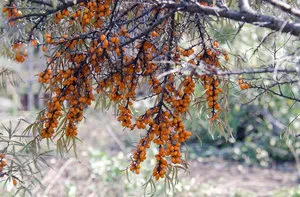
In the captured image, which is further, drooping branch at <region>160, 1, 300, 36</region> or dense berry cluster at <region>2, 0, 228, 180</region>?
dense berry cluster at <region>2, 0, 228, 180</region>

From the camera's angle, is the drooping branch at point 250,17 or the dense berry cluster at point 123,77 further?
the dense berry cluster at point 123,77

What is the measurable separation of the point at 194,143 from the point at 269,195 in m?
2.38

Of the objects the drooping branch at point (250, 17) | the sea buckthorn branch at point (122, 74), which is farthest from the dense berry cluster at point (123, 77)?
the drooping branch at point (250, 17)

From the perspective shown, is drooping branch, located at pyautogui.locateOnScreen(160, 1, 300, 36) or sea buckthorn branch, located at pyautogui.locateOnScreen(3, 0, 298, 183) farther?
sea buckthorn branch, located at pyautogui.locateOnScreen(3, 0, 298, 183)

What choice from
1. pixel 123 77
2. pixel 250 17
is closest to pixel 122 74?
pixel 123 77

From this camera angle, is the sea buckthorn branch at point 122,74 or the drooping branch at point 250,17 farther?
the sea buckthorn branch at point 122,74

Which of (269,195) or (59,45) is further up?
(59,45)

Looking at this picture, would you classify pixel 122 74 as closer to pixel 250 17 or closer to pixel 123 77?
pixel 123 77

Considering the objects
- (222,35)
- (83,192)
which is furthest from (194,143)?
(222,35)

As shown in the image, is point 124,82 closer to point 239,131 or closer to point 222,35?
point 222,35

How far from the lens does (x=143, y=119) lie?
202 centimetres

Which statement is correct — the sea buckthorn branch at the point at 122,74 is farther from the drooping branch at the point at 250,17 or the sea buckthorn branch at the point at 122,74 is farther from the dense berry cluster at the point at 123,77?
the drooping branch at the point at 250,17

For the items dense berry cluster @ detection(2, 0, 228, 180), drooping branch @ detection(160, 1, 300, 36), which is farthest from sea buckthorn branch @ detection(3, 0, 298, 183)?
drooping branch @ detection(160, 1, 300, 36)

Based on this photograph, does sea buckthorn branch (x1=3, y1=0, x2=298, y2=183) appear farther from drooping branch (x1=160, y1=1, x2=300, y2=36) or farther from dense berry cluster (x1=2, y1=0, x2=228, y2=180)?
drooping branch (x1=160, y1=1, x2=300, y2=36)
